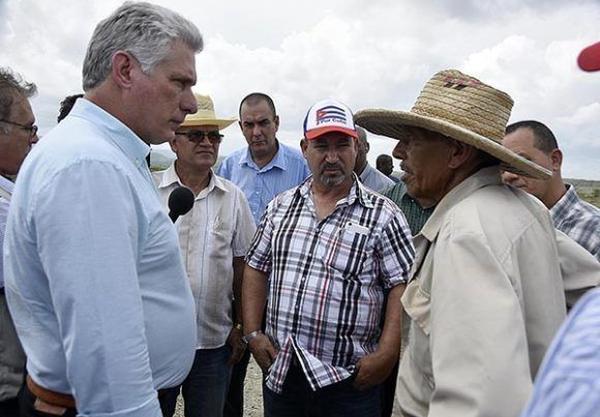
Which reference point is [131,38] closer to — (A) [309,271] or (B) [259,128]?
(A) [309,271]

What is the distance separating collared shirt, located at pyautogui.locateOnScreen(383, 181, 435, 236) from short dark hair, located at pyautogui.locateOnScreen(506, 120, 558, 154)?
2.90 ft

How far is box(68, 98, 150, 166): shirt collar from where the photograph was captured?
1.78 m

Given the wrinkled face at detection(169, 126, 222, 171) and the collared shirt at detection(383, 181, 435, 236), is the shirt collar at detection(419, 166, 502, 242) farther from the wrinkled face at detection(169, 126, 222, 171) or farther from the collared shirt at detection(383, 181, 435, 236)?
the collared shirt at detection(383, 181, 435, 236)

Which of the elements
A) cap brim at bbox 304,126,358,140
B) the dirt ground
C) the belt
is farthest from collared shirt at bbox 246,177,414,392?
the dirt ground

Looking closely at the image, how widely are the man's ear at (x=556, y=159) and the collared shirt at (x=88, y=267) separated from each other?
9.02ft

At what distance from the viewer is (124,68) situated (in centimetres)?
180

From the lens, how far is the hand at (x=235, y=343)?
3.49 metres

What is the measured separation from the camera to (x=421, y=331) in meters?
1.84

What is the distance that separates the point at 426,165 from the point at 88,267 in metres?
1.26

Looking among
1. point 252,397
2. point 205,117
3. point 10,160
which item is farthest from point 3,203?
point 252,397

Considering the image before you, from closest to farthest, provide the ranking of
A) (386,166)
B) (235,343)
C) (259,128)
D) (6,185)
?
(6,185) → (235,343) → (259,128) → (386,166)

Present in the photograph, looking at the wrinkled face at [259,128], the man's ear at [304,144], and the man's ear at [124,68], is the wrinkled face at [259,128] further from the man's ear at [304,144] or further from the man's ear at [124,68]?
the man's ear at [124,68]

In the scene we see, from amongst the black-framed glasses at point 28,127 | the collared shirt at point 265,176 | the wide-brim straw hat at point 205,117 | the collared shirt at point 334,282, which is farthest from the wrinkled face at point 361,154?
the black-framed glasses at point 28,127

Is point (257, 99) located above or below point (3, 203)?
above
